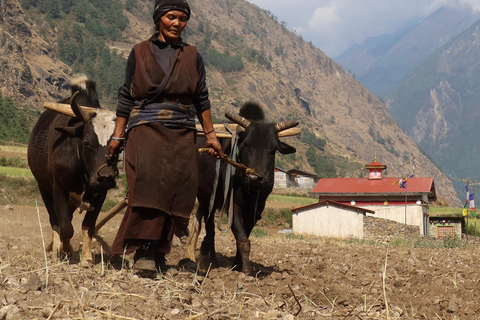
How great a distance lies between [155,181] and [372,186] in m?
34.5

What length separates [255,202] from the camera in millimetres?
7258

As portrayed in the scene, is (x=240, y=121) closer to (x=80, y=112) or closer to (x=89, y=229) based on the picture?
(x=80, y=112)

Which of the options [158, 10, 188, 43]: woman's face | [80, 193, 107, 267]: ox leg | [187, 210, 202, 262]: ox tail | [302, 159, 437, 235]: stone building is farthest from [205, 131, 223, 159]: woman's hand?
[302, 159, 437, 235]: stone building

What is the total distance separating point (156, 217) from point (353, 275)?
3.10 metres

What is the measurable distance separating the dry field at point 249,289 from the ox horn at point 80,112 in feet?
5.06

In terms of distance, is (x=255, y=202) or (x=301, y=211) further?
(x=301, y=211)

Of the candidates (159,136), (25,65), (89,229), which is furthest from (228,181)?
(25,65)

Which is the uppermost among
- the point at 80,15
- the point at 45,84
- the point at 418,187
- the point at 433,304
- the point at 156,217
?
the point at 80,15

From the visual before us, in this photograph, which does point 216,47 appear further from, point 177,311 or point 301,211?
point 177,311

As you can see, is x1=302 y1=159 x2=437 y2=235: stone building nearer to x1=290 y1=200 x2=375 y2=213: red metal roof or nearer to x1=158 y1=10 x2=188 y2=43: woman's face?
x1=290 y1=200 x2=375 y2=213: red metal roof

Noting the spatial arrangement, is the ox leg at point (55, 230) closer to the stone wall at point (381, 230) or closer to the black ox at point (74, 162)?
the black ox at point (74, 162)

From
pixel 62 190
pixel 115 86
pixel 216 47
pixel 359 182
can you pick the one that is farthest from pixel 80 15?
pixel 62 190

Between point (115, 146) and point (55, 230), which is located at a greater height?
point (115, 146)

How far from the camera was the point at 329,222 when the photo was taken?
33.8m
